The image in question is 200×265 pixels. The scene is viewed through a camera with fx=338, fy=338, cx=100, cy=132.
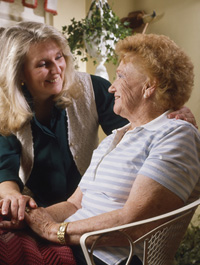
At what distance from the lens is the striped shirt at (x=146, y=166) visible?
1127mm

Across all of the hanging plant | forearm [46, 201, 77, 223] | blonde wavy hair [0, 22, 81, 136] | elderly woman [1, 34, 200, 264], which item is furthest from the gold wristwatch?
the hanging plant

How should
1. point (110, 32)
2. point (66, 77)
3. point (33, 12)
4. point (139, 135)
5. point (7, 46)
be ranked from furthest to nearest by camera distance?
point (33, 12) < point (110, 32) < point (66, 77) < point (7, 46) < point (139, 135)

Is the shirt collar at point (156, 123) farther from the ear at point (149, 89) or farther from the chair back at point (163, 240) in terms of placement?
the chair back at point (163, 240)

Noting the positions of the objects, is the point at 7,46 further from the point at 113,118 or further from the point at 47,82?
the point at 113,118

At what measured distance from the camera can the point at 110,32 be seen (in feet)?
8.82

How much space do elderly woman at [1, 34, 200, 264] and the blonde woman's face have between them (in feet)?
1.50

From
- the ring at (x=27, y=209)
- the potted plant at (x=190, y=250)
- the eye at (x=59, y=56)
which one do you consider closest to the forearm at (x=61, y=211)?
the ring at (x=27, y=209)

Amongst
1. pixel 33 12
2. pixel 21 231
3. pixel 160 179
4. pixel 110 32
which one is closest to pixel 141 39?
pixel 160 179

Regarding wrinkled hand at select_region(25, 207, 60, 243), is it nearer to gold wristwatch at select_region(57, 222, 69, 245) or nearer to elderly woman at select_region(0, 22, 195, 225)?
gold wristwatch at select_region(57, 222, 69, 245)

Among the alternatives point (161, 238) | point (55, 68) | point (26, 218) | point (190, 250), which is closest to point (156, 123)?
point (161, 238)

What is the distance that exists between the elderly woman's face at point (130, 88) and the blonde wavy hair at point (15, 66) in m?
0.59

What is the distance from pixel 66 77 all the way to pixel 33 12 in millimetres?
1423

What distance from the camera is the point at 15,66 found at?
1804 mm

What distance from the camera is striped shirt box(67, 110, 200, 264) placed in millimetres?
1127
